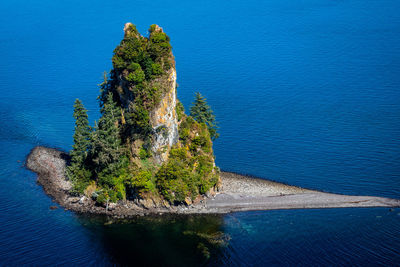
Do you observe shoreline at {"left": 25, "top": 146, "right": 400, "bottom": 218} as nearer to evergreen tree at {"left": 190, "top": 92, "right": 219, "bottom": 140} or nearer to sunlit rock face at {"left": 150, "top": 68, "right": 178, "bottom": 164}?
sunlit rock face at {"left": 150, "top": 68, "right": 178, "bottom": 164}

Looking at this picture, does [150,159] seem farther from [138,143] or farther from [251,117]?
[251,117]

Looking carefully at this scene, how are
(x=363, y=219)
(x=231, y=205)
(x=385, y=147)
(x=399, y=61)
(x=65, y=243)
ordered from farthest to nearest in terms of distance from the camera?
(x=399, y=61)
(x=385, y=147)
(x=231, y=205)
(x=363, y=219)
(x=65, y=243)

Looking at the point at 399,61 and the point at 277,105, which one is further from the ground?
the point at 399,61

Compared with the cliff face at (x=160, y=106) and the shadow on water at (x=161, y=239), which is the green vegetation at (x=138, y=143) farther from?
the shadow on water at (x=161, y=239)

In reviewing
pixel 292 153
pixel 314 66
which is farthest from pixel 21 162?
pixel 314 66

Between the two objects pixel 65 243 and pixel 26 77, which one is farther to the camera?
pixel 26 77

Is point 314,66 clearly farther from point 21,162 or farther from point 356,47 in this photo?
point 21,162
